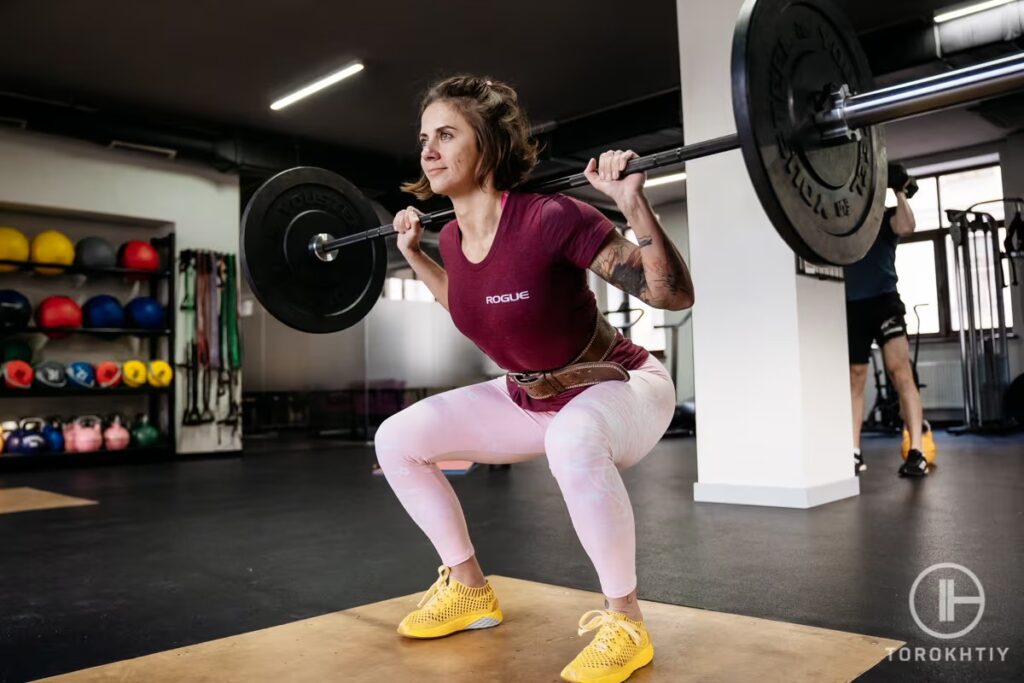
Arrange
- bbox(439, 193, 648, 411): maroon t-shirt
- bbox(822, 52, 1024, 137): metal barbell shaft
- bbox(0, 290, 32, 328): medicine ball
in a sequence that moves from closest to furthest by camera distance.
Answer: bbox(822, 52, 1024, 137): metal barbell shaft < bbox(439, 193, 648, 411): maroon t-shirt < bbox(0, 290, 32, 328): medicine ball

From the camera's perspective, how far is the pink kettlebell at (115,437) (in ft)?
21.0

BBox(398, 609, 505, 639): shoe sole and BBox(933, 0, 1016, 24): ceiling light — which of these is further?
BBox(933, 0, 1016, 24): ceiling light

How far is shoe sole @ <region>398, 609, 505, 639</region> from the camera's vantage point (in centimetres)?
164

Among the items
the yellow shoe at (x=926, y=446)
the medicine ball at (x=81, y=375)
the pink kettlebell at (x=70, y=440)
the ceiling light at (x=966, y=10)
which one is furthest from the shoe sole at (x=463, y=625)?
the medicine ball at (x=81, y=375)

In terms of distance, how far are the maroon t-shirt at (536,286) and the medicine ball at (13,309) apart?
567 centimetres

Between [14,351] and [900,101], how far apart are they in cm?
660

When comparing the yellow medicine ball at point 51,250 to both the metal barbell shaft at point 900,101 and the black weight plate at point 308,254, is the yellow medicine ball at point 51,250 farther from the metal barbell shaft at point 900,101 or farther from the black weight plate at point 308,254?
the metal barbell shaft at point 900,101

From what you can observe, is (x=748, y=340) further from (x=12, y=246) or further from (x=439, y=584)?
(x=12, y=246)

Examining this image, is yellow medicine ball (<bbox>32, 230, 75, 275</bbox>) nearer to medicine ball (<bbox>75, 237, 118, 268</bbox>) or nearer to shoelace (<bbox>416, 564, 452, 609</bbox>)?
medicine ball (<bbox>75, 237, 118, 268</bbox>)

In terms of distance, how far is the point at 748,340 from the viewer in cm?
337

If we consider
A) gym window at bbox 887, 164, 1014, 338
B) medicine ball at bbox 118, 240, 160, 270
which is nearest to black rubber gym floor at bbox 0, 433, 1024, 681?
medicine ball at bbox 118, 240, 160, 270

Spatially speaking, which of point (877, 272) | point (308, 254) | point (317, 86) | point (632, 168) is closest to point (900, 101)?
point (632, 168)

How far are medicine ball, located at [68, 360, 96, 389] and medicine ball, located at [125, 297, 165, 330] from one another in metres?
0.54

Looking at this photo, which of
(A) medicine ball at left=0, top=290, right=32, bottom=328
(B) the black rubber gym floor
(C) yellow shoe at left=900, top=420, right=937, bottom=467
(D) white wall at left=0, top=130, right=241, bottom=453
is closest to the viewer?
(B) the black rubber gym floor
